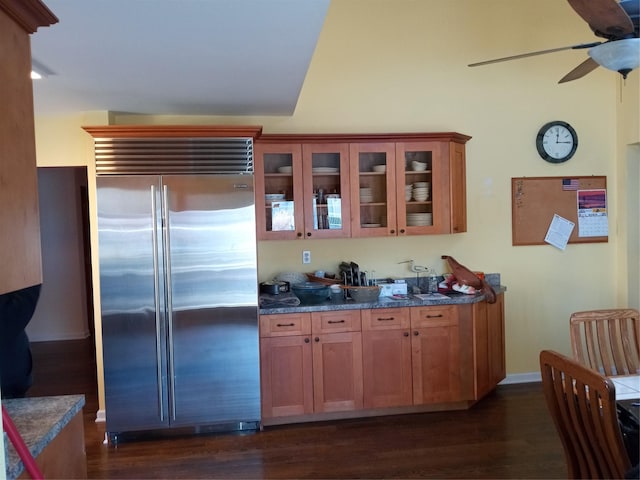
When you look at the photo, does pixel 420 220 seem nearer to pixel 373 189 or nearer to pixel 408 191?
pixel 408 191

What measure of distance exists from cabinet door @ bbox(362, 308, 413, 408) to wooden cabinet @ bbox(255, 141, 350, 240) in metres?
→ 0.71

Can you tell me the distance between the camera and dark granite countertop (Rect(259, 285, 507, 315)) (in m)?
3.25

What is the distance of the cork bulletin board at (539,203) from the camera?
3.99m

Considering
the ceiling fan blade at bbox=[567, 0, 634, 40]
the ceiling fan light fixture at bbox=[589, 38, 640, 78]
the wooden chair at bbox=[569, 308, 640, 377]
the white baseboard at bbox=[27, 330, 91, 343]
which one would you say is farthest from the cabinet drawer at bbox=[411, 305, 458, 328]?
the white baseboard at bbox=[27, 330, 91, 343]

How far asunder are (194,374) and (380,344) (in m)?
1.35

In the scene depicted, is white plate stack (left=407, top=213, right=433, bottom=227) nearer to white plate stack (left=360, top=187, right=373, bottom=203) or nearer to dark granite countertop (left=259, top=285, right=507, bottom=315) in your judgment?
white plate stack (left=360, top=187, right=373, bottom=203)

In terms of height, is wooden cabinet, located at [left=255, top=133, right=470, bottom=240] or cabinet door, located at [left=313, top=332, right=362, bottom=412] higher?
wooden cabinet, located at [left=255, top=133, right=470, bottom=240]

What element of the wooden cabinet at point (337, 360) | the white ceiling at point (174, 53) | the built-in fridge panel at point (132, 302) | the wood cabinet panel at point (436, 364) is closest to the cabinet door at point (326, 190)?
the white ceiling at point (174, 53)

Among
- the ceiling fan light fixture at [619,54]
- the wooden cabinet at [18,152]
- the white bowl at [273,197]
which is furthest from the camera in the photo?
the white bowl at [273,197]

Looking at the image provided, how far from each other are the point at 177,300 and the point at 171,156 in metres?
0.99

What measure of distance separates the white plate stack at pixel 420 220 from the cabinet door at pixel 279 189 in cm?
88

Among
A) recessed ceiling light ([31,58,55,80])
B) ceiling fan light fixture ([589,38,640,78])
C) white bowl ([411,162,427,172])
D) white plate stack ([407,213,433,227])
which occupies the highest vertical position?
recessed ceiling light ([31,58,55,80])

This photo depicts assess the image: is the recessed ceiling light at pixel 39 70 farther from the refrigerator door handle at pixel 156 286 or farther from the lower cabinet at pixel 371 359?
the lower cabinet at pixel 371 359

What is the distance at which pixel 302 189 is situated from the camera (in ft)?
11.4
